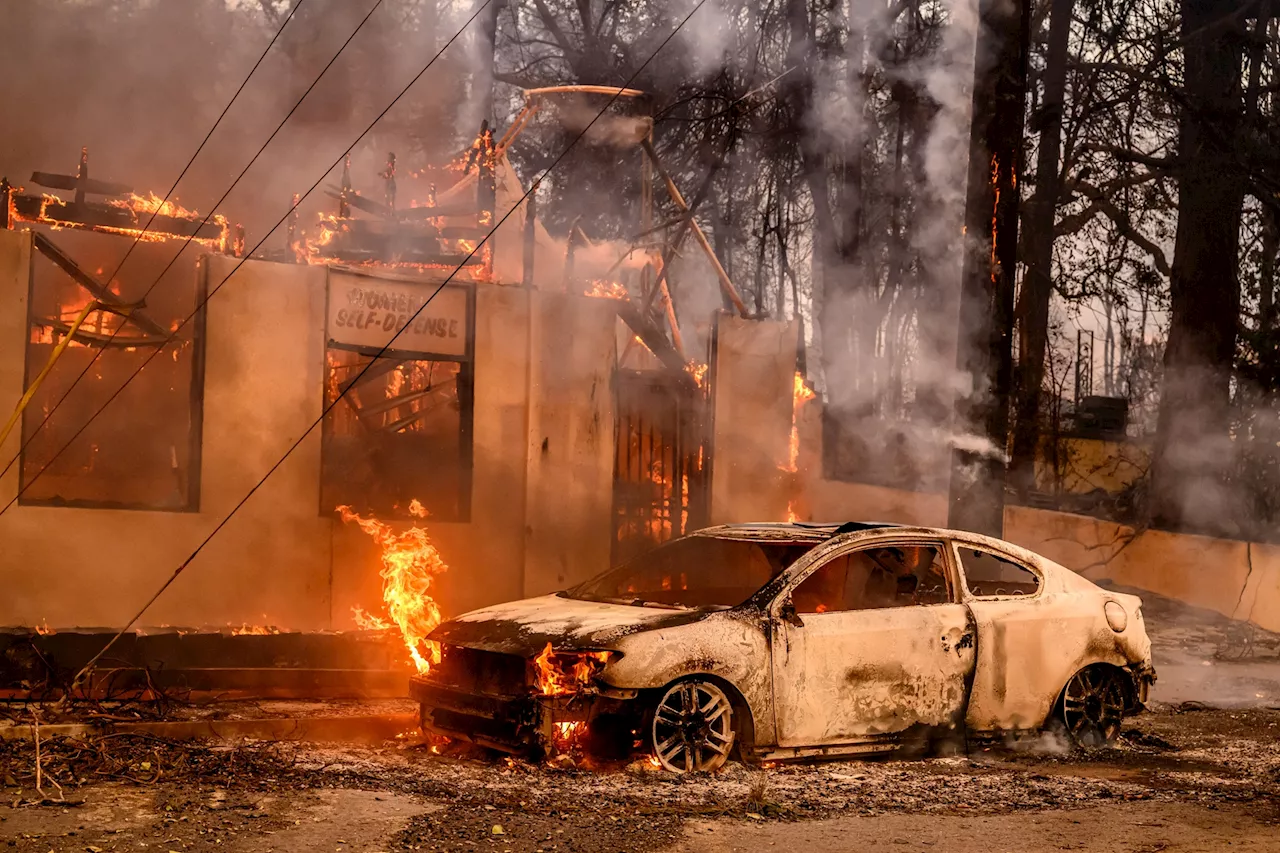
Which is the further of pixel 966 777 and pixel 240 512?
pixel 240 512

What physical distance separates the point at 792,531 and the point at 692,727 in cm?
159

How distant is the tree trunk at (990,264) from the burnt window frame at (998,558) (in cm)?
228

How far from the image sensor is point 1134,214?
22.2 meters

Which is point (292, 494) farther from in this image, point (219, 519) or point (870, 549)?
point (870, 549)

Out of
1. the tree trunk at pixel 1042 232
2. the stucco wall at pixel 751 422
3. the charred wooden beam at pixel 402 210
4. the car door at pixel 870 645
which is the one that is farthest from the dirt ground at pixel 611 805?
the tree trunk at pixel 1042 232

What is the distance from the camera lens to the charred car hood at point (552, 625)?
22.2ft

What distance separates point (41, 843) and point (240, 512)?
648cm

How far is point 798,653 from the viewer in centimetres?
707

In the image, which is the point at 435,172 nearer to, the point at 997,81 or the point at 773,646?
the point at 997,81

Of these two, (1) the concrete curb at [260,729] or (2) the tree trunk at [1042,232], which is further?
(2) the tree trunk at [1042,232]

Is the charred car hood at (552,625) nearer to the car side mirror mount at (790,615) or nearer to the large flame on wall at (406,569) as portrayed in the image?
the car side mirror mount at (790,615)

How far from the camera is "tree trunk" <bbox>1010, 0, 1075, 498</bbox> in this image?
21.7m

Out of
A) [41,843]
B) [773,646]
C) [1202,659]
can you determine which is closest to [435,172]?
[1202,659]

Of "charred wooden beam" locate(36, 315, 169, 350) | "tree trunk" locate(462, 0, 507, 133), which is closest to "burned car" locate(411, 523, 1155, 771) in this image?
"charred wooden beam" locate(36, 315, 169, 350)
